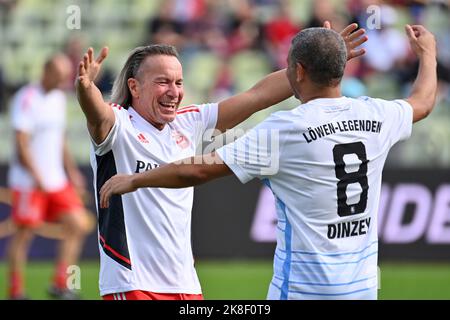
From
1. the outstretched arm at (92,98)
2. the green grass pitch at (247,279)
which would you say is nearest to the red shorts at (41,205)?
the green grass pitch at (247,279)

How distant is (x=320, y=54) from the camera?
459 cm

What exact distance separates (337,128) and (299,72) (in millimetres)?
326

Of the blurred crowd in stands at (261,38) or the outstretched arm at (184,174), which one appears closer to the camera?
the outstretched arm at (184,174)

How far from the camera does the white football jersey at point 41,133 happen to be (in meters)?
11.9

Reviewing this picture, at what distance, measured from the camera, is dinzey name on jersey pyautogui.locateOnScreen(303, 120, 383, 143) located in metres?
4.60

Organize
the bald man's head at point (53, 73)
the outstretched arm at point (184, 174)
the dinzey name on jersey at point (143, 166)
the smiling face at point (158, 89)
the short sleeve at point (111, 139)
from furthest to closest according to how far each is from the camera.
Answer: the bald man's head at point (53, 73)
the smiling face at point (158, 89)
the dinzey name on jersey at point (143, 166)
the short sleeve at point (111, 139)
the outstretched arm at point (184, 174)

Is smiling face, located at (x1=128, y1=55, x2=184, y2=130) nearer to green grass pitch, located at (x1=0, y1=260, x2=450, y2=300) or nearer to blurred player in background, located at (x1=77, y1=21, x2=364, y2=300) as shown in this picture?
blurred player in background, located at (x1=77, y1=21, x2=364, y2=300)

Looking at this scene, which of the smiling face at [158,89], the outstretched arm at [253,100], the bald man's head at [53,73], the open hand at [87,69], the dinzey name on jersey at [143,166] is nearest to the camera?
the open hand at [87,69]

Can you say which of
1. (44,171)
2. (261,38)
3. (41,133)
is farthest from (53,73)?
(261,38)

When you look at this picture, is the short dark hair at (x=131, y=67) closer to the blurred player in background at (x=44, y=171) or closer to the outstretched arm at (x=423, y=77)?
the outstretched arm at (x=423, y=77)

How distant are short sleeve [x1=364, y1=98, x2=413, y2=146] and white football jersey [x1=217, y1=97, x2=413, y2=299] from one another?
0.55 ft

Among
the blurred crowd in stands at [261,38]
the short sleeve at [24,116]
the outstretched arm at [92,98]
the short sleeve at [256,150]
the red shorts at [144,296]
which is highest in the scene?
the blurred crowd in stands at [261,38]
